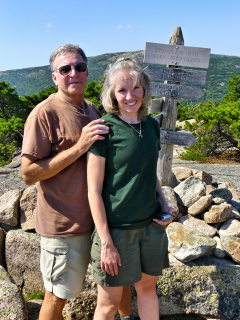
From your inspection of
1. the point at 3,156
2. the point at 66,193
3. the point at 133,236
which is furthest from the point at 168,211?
the point at 3,156

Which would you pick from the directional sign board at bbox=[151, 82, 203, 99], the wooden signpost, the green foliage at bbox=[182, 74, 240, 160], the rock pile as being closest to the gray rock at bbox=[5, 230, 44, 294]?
the rock pile

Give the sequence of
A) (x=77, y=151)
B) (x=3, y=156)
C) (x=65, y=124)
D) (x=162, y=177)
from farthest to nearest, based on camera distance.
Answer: (x=3, y=156) → (x=162, y=177) → (x=65, y=124) → (x=77, y=151)

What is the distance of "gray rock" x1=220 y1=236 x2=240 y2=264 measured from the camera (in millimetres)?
3174

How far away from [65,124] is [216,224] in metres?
2.41

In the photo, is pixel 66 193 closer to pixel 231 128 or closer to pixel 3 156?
pixel 231 128

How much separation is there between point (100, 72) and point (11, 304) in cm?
8855

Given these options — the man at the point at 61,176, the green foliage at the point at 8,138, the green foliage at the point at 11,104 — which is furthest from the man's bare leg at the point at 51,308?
the green foliage at the point at 11,104

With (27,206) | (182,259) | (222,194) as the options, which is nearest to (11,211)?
(27,206)

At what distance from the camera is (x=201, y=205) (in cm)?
366

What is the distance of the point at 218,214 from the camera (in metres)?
3.55

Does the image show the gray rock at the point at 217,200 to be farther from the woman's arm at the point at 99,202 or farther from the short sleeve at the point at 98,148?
the short sleeve at the point at 98,148

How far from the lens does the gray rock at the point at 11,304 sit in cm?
246

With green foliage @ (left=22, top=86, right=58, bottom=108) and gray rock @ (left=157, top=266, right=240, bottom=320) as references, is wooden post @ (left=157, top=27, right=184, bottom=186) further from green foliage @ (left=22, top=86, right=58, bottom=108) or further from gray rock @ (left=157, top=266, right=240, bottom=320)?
green foliage @ (left=22, top=86, right=58, bottom=108)

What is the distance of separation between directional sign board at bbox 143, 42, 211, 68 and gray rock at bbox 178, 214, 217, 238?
1.98 m
